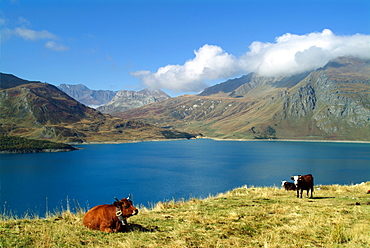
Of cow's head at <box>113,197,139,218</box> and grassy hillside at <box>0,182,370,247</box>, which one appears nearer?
grassy hillside at <box>0,182,370,247</box>

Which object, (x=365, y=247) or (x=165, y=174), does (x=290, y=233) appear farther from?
(x=165, y=174)

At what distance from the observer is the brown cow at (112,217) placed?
9.91 meters

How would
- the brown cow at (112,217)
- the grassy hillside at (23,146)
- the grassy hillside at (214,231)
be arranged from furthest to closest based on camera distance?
the grassy hillside at (23,146) < the brown cow at (112,217) < the grassy hillside at (214,231)

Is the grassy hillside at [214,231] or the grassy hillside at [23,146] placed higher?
the grassy hillside at [214,231]

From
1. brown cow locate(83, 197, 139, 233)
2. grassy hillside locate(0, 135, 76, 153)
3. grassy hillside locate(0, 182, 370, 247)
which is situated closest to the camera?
grassy hillside locate(0, 182, 370, 247)

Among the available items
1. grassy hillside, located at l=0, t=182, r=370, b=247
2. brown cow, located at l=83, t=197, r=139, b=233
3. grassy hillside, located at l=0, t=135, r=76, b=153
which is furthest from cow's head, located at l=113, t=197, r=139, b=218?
grassy hillside, located at l=0, t=135, r=76, b=153

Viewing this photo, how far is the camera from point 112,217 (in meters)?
10.1

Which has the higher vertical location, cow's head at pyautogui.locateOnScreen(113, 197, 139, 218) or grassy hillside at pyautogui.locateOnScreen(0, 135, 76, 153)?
cow's head at pyautogui.locateOnScreen(113, 197, 139, 218)

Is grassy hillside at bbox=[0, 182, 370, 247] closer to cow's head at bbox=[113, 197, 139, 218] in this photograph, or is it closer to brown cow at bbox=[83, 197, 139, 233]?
brown cow at bbox=[83, 197, 139, 233]

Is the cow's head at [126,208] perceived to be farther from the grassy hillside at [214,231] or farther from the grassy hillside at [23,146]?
the grassy hillside at [23,146]

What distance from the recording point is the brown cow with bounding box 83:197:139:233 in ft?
32.5

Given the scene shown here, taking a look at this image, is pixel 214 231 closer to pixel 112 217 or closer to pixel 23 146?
pixel 112 217

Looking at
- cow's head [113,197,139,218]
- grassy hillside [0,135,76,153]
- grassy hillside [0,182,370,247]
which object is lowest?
grassy hillside [0,135,76,153]

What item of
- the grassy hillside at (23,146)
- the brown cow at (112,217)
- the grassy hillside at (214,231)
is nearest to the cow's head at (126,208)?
the brown cow at (112,217)
